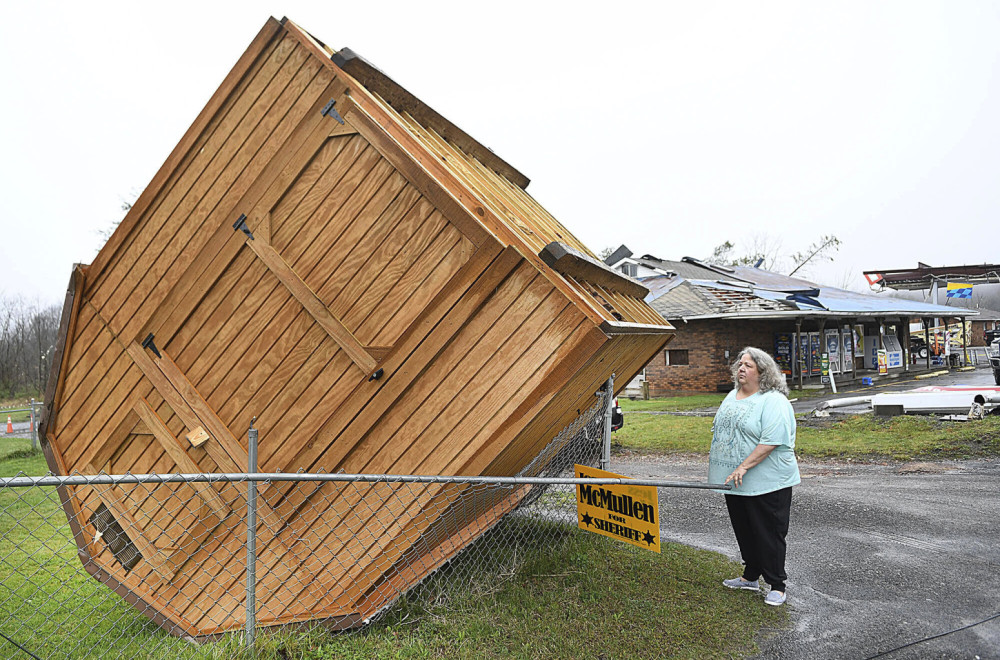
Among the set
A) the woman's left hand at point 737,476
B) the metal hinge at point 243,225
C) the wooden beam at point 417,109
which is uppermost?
the wooden beam at point 417,109

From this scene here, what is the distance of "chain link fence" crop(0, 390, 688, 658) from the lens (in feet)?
12.6

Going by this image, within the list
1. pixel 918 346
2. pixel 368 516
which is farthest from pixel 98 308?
pixel 918 346

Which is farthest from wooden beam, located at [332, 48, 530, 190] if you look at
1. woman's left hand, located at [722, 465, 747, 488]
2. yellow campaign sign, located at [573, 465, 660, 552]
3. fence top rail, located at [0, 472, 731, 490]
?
woman's left hand, located at [722, 465, 747, 488]

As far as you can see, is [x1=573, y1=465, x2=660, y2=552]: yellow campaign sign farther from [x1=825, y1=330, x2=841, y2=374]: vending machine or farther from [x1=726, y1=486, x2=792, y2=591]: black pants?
[x1=825, y1=330, x2=841, y2=374]: vending machine

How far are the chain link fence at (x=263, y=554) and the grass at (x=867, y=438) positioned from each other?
7.68 m

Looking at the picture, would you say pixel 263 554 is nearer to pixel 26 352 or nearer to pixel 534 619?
pixel 534 619

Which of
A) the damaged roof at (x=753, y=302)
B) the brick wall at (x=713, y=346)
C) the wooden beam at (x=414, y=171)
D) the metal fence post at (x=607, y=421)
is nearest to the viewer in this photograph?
the wooden beam at (x=414, y=171)

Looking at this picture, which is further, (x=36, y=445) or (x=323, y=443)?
(x=36, y=445)

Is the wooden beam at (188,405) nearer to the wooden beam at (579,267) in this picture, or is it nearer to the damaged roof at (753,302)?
the wooden beam at (579,267)

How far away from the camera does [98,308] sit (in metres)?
4.50

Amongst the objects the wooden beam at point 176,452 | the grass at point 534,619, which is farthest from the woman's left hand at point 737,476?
the wooden beam at point 176,452

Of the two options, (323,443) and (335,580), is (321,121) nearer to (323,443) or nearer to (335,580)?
(323,443)

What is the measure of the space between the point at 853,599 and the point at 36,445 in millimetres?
17862

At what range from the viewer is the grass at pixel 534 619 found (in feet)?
12.0
